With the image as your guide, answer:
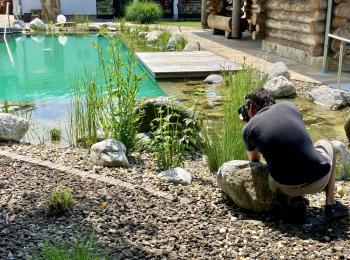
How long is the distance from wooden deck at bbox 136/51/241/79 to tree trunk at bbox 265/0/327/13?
5.52 ft

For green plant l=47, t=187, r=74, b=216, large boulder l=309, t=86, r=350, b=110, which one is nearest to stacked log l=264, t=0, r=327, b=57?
large boulder l=309, t=86, r=350, b=110

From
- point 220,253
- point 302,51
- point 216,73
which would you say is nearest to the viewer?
point 220,253

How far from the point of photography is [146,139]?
5.12 metres

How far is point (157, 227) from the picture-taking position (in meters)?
3.12

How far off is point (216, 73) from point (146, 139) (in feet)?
14.0

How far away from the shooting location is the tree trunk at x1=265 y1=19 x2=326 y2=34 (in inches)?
360

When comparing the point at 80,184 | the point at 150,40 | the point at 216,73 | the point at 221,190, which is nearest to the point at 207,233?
the point at 221,190

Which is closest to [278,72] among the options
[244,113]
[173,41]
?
[244,113]

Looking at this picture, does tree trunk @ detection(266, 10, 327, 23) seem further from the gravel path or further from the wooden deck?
the gravel path

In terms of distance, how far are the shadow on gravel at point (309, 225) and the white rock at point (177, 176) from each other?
61 centimetres

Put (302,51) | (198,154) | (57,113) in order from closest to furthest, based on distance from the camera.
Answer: (198,154), (57,113), (302,51)

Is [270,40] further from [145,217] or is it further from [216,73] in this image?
[145,217]

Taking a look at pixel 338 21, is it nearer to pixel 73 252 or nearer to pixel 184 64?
pixel 184 64

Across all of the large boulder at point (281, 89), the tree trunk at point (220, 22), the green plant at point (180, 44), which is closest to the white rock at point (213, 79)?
the large boulder at point (281, 89)
